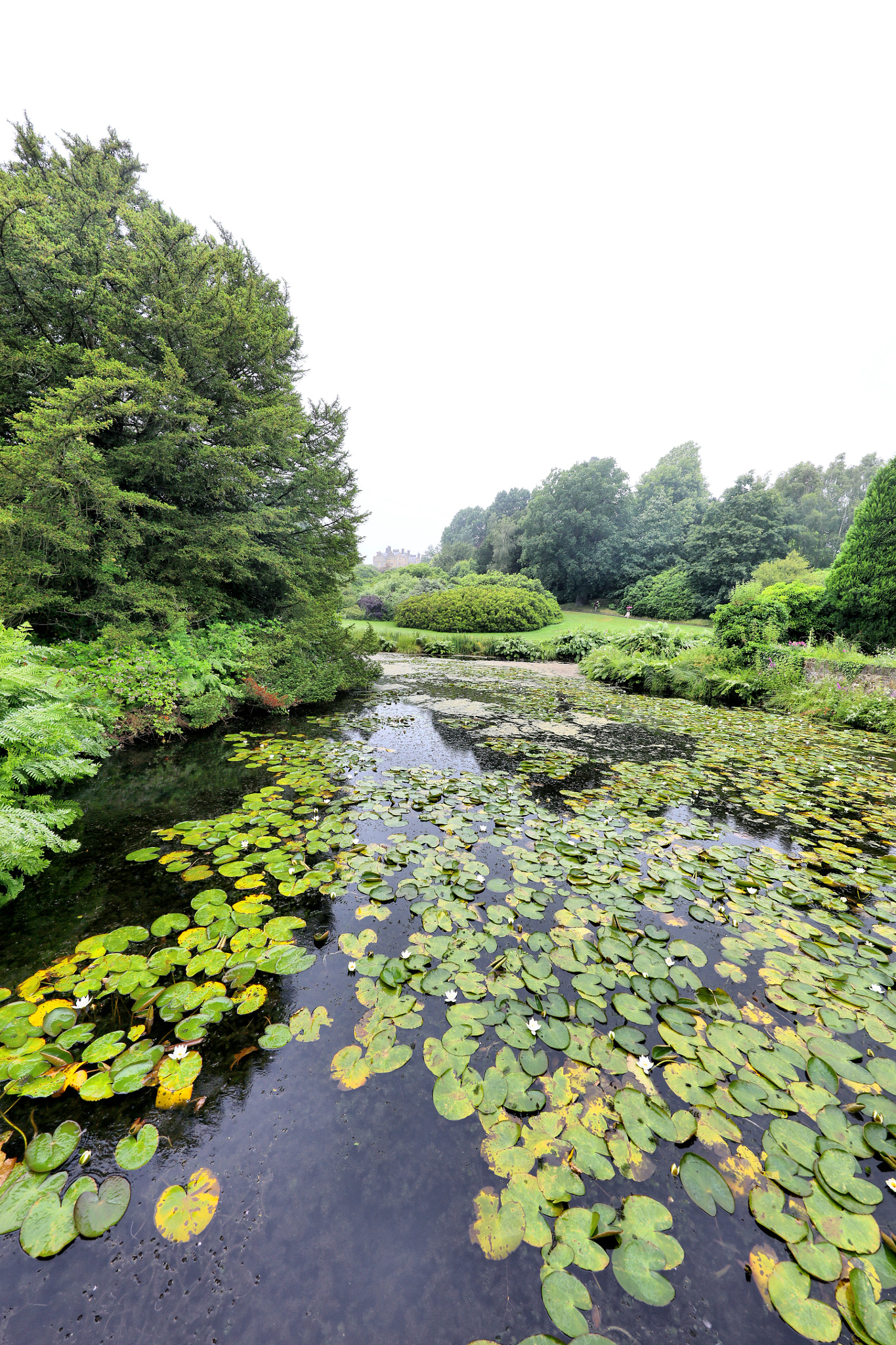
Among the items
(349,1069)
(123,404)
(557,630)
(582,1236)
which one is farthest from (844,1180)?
(557,630)

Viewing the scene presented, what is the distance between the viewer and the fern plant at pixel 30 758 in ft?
7.59

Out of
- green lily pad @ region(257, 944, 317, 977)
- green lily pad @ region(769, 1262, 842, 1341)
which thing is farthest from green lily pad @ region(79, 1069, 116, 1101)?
green lily pad @ region(769, 1262, 842, 1341)

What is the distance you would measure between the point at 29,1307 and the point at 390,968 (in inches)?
51.5

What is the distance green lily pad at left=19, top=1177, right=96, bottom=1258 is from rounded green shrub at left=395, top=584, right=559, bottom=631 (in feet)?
61.1

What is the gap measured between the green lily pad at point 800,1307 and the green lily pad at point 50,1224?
6.14 ft

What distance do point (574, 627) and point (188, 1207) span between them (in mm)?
20570

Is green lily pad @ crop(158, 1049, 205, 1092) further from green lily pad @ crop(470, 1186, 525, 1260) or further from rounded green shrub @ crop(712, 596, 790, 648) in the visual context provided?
rounded green shrub @ crop(712, 596, 790, 648)

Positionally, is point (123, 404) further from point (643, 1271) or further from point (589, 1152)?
point (643, 1271)

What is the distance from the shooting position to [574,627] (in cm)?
2031

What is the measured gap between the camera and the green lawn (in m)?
17.7

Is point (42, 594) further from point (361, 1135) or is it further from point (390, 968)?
point (361, 1135)

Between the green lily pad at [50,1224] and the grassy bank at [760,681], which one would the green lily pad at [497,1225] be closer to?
the green lily pad at [50,1224]

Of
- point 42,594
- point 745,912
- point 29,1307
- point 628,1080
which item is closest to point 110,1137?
point 29,1307

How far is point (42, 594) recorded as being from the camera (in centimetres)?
486
